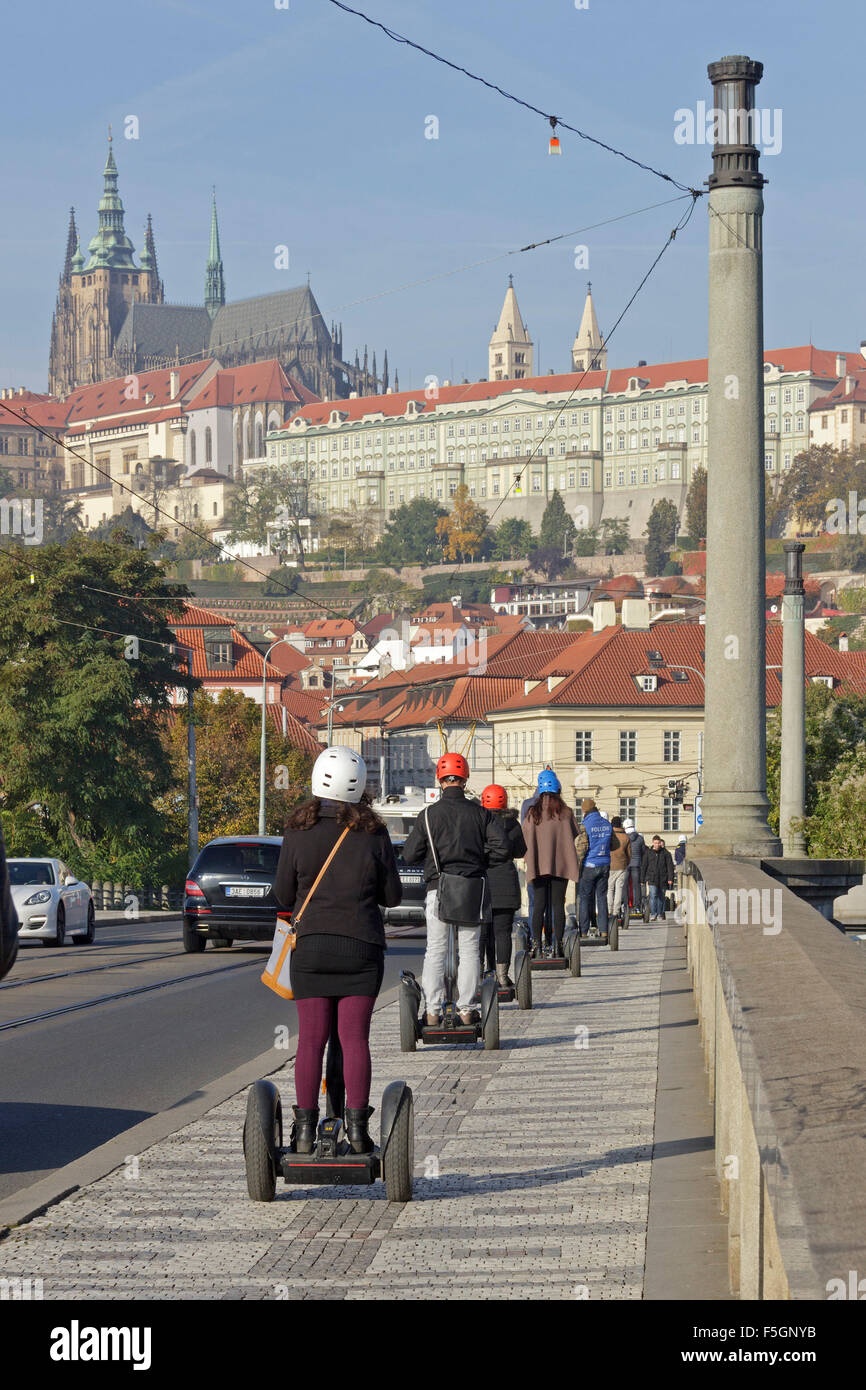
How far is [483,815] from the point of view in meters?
12.4

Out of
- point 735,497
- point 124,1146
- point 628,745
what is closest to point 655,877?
point 735,497

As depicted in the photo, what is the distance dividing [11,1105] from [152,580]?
51424mm

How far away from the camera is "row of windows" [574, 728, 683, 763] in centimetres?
10100

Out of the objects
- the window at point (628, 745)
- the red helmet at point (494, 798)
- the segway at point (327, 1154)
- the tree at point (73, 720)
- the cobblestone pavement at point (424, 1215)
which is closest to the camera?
the cobblestone pavement at point (424, 1215)

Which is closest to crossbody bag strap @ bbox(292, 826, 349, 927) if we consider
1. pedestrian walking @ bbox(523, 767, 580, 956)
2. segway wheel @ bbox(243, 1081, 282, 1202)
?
segway wheel @ bbox(243, 1081, 282, 1202)

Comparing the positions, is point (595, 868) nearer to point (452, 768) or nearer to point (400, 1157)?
point (452, 768)

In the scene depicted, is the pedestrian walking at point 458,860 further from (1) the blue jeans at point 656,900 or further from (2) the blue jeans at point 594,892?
(1) the blue jeans at point 656,900

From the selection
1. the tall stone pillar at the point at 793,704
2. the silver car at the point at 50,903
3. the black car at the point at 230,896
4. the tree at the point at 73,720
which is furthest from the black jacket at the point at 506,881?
the tree at the point at 73,720

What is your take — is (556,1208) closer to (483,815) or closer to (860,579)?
(483,815)

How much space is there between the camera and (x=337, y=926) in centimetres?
772

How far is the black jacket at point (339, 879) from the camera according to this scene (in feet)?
25.4

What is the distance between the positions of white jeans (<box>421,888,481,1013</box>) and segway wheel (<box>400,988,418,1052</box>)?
0.11 m

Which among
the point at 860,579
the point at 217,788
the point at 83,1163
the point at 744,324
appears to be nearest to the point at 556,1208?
the point at 83,1163

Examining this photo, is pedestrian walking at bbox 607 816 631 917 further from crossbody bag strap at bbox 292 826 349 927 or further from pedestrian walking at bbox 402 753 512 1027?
crossbody bag strap at bbox 292 826 349 927
